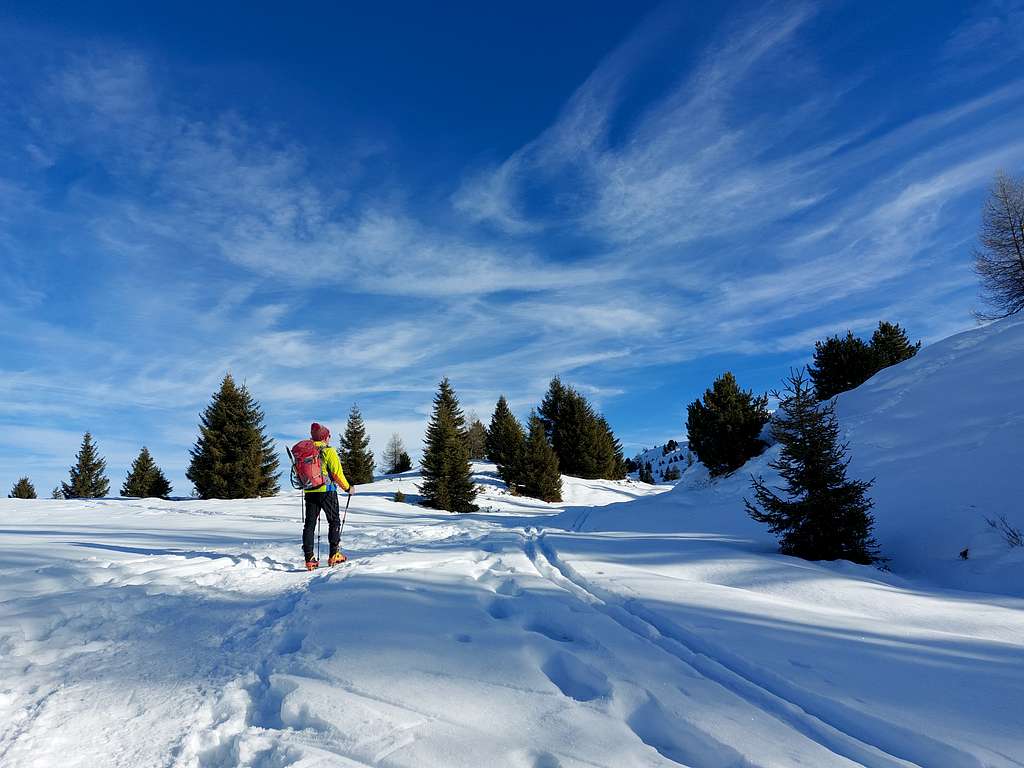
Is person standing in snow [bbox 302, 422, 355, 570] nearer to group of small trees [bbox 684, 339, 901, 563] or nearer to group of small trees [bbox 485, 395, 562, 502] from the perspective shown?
group of small trees [bbox 684, 339, 901, 563]

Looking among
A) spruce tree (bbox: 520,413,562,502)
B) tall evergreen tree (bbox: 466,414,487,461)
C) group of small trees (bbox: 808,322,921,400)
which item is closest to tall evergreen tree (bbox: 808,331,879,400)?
group of small trees (bbox: 808,322,921,400)

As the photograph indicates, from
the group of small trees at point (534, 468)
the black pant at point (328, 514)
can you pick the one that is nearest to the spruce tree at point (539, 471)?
the group of small trees at point (534, 468)

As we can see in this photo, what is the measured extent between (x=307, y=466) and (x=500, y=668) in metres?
5.68

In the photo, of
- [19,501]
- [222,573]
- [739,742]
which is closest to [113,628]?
[222,573]

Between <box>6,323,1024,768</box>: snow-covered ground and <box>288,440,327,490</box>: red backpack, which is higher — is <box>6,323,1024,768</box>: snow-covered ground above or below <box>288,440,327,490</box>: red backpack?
below

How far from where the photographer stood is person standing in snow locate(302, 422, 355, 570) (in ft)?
23.8

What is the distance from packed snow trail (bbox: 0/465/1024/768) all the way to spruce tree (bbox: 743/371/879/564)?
1198mm

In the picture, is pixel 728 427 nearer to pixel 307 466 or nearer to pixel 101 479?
pixel 307 466

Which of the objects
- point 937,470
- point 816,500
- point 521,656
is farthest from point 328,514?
point 937,470

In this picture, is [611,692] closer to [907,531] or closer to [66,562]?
[66,562]

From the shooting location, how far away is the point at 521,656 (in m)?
3.20

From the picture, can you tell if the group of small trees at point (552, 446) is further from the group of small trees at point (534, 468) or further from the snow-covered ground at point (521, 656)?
the snow-covered ground at point (521, 656)

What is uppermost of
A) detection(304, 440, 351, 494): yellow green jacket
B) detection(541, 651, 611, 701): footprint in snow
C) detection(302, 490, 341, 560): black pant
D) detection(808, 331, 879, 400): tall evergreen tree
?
detection(808, 331, 879, 400): tall evergreen tree

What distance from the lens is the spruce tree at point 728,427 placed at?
2130 centimetres
